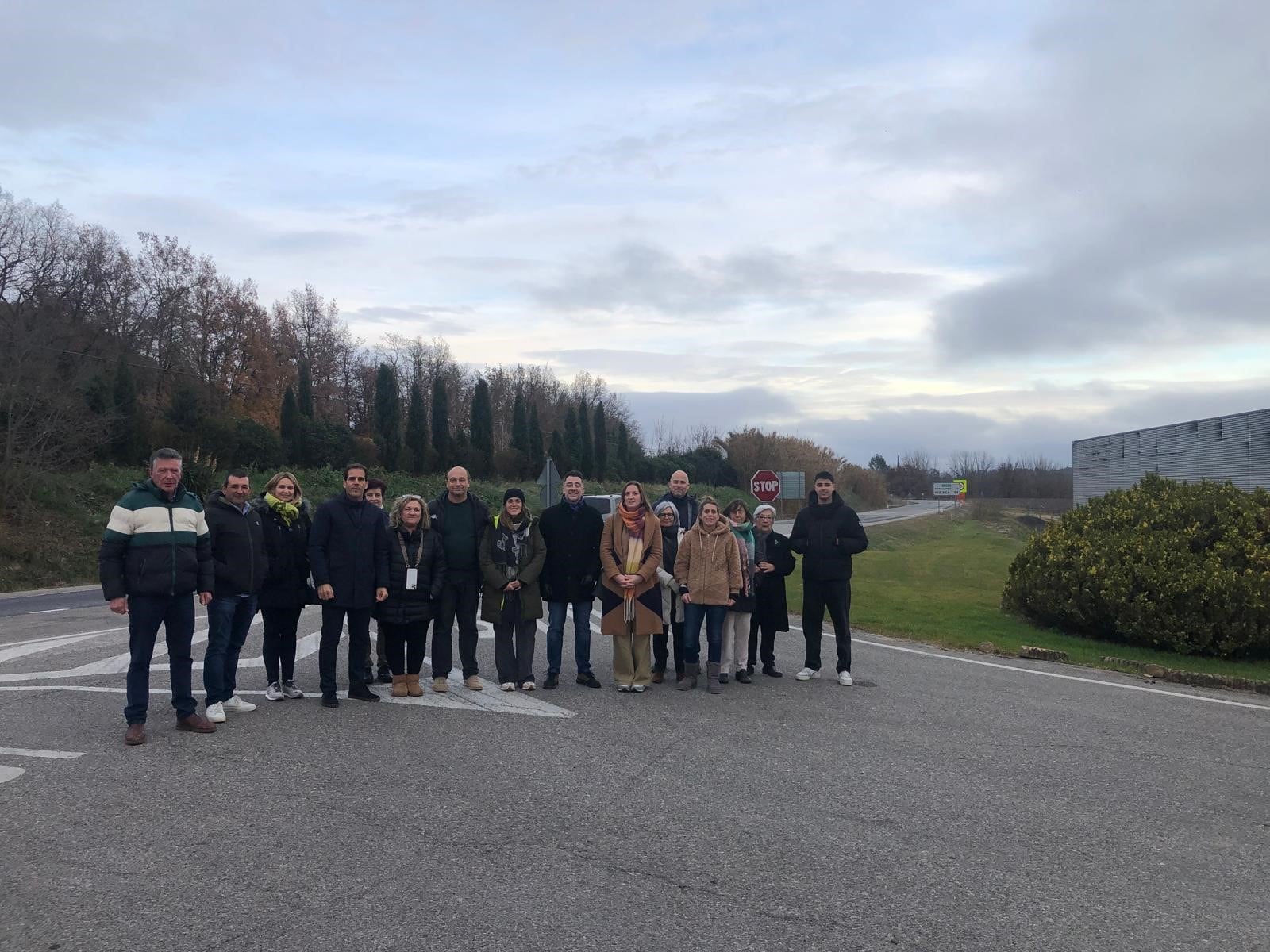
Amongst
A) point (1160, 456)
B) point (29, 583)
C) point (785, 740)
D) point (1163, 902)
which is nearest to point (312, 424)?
point (29, 583)

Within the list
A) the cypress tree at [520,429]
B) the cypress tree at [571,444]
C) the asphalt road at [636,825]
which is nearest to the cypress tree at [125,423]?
the cypress tree at [520,429]

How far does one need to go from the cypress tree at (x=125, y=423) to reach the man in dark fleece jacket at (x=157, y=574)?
28.6 meters

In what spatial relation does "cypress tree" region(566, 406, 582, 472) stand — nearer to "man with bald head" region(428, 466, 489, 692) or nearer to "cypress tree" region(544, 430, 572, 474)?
"cypress tree" region(544, 430, 572, 474)

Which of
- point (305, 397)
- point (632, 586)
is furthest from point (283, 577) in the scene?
point (305, 397)

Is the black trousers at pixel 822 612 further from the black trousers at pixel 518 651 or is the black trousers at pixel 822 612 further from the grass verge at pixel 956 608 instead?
the grass verge at pixel 956 608

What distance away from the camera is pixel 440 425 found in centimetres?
5225

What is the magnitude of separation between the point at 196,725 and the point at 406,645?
80.2 inches

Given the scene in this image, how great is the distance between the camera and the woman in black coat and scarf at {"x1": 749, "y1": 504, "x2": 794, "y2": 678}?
1001 cm

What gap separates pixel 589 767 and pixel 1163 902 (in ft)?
10.8

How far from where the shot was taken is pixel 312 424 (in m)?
42.8

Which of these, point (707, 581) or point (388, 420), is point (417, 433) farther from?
point (707, 581)

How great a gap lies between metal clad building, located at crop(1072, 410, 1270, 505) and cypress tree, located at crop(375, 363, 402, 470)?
30.8m

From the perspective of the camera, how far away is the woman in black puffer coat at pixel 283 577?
818 cm

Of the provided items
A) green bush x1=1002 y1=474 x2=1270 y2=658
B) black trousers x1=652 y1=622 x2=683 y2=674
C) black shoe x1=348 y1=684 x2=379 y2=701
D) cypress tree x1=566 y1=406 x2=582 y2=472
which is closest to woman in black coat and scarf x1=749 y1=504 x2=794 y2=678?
black trousers x1=652 y1=622 x2=683 y2=674
